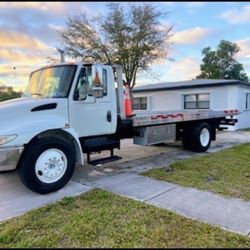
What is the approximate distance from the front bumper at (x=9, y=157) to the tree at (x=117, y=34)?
15.6m

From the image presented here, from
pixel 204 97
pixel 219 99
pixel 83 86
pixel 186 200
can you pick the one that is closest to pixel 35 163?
pixel 83 86

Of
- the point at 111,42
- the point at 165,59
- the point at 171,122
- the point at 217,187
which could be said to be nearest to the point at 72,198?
the point at 217,187

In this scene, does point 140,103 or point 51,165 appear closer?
point 51,165

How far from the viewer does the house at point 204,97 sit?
16.7m

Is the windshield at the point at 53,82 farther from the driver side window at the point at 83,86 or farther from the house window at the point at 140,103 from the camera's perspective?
the house window at the point at 140,103

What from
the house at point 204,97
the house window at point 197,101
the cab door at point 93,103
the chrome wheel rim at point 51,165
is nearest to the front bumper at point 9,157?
the chrome wheel rim at point 51,165

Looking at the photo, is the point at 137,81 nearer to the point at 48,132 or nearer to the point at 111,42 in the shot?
the point at 111,42

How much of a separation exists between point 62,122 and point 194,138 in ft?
16.4

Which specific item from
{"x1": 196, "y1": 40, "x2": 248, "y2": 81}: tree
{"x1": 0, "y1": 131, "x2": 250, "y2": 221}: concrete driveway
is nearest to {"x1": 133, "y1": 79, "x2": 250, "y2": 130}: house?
{"x1": 0, "y1": 131, "x2": 250, "y2": 221}: concrete driveway

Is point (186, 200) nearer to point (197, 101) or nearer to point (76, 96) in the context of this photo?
point (76, 96)

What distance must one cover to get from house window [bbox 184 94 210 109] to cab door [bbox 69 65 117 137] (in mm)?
12589

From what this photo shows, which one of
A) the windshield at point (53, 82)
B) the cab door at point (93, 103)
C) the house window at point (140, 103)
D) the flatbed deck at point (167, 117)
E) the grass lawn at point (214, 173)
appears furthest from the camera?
the house window at point (140, 103)

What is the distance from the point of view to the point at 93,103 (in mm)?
6246

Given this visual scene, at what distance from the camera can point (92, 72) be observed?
5949 mm
